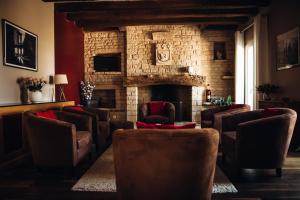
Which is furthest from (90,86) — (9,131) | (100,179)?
(100,179)

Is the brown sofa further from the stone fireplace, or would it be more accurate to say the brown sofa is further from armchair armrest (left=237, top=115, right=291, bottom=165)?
the stone fireplace

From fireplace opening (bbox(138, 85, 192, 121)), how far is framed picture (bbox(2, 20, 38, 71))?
180 inches

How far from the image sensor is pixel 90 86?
8727 millimetres

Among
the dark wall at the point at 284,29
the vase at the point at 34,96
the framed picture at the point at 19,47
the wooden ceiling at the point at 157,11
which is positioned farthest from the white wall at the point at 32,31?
the dark wall at the point at 284,29

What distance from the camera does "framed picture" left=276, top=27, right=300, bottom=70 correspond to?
509cm

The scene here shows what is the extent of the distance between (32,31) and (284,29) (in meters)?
4.91

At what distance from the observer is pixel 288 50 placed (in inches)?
212

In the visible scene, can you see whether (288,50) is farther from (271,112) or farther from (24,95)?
(24,95)

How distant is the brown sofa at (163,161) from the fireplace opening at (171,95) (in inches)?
284

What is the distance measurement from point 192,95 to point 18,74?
558 cm

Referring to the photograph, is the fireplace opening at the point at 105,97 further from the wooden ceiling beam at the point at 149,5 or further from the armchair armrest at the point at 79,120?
the armchair armrest at the point at 79,120

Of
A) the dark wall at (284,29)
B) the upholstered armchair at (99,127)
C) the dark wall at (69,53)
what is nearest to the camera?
the upholstered armchair at (99,127)

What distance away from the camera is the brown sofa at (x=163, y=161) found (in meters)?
1.85

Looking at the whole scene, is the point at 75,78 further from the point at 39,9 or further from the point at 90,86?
the point at 39,9
